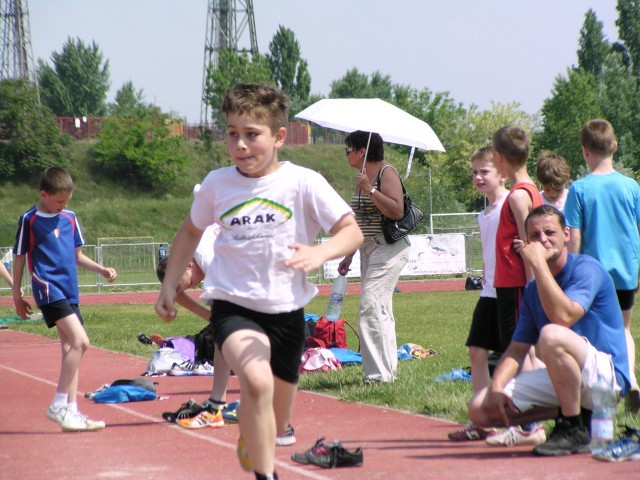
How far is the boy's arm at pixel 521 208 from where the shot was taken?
6.40m

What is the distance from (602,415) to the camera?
5551 mm

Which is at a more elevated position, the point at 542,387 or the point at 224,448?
the point at 542,387

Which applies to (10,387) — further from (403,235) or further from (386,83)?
(386,83)

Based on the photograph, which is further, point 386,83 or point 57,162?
point 386,83

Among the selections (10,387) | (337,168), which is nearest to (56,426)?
(10,387)

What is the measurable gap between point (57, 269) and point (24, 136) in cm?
5708

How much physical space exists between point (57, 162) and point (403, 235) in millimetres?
56353

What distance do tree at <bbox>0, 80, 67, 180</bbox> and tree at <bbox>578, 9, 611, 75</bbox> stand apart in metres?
44.7

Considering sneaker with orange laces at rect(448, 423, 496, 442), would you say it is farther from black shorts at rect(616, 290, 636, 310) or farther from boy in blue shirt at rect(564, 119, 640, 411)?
black shorts at rect(616, 290, 636, 310)

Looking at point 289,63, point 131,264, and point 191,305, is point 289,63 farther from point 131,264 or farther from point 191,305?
point 191,305

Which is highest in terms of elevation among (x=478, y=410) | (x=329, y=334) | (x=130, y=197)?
(x=478, y=410)

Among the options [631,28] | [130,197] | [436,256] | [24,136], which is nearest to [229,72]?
[130,197]

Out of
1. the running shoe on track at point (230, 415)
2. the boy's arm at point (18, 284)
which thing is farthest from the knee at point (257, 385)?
the boy's arm at point (18, 284)

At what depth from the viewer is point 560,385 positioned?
564 cm
